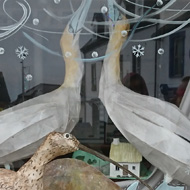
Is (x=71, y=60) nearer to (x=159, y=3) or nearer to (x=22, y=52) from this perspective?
(x=22, y=52)

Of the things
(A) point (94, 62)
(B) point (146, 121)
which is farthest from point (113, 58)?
(B) point (146, 121)

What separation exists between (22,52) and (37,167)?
540 mm

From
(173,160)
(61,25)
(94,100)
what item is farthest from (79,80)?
(173,160)

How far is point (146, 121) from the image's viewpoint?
1.54m

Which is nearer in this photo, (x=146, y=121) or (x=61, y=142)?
(x=61, y=142)

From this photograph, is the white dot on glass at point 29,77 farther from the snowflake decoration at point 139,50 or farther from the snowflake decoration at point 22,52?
the snowflake decoration at point 139,50

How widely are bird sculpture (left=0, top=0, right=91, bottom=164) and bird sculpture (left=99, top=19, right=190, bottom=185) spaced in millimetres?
122

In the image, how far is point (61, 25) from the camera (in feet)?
5.16

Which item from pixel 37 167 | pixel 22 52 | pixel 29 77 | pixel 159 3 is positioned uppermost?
pixel 159 3

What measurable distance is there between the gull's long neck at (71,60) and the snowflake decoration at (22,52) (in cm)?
15

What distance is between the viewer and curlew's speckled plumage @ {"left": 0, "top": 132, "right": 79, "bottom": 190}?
1.21 metres

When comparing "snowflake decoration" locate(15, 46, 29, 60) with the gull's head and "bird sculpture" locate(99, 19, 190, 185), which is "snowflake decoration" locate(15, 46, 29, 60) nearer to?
"bird sculpture" locate(99, 19, 190, 185)

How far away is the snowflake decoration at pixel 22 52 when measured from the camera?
156cm

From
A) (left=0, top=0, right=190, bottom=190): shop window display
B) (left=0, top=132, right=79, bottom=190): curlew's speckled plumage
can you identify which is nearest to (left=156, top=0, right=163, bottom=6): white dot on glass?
(left=0, top=0, right=190, bottom=190): shop window display
